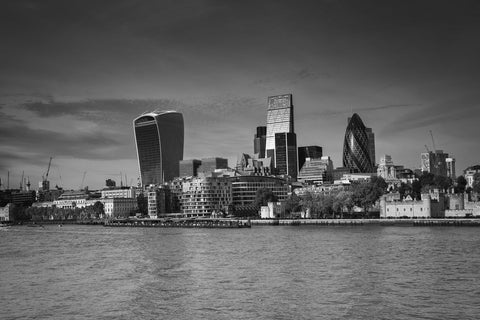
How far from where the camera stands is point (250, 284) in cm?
4581

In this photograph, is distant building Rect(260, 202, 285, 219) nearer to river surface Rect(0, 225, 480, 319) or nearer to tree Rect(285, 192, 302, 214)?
tree Rect(285, 192, 302, 214)

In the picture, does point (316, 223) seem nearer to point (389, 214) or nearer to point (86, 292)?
point (389, 214)

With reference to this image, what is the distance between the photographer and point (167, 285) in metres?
46.1

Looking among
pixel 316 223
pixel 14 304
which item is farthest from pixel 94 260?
pixel 316 223

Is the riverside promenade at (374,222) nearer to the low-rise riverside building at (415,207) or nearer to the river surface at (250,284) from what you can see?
the low-rise riverside building at (415,207)

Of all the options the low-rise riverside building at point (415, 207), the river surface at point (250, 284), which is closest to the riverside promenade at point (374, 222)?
the low-rise riverside building at point (415, 207)

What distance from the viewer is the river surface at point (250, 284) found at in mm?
36438

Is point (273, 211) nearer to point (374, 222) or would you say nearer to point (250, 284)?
point (374, 222)

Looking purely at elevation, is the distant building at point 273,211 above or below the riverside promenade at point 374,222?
above

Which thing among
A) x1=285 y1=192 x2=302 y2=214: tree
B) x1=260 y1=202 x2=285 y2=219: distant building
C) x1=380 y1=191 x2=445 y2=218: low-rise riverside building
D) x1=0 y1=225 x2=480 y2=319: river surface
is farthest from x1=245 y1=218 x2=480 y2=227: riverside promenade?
x1=0 y1=225 x2=480 y2=319: river surface

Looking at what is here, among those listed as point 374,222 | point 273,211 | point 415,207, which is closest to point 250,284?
point 374,222

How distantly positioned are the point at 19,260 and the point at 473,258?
48841mm

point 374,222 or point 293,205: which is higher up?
point 293,205

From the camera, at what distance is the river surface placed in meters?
36.4
